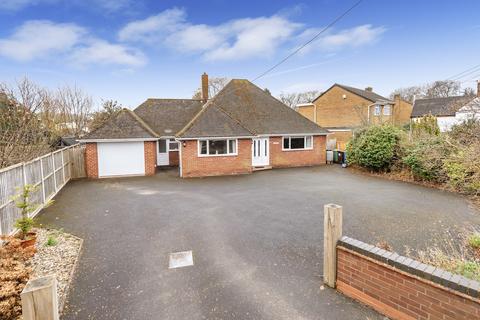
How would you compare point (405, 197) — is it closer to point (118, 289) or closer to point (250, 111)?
point (118, 289)

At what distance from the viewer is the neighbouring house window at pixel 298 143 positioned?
A: 59.7 feet

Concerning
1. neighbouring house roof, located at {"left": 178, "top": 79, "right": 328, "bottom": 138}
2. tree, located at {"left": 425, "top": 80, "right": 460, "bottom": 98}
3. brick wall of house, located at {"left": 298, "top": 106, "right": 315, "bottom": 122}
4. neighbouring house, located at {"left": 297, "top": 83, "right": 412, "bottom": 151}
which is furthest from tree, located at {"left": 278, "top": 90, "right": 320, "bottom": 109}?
neighbouring house roof, located at {"left": 178, "top": 79, "right": 328, "bottom": 138}

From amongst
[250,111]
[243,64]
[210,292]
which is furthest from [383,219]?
[243,64]

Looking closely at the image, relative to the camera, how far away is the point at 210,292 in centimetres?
409

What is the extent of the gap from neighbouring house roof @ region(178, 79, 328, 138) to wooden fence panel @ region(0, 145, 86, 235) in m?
5.96

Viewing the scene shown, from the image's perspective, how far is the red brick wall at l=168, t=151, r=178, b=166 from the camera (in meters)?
18.9

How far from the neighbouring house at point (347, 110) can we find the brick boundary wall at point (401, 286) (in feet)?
75.9

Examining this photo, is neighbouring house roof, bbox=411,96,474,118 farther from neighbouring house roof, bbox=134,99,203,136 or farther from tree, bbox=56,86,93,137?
tree, bbox=56,86,93,137

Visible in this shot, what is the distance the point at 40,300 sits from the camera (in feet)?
7.25

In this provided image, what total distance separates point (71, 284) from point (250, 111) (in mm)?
16062

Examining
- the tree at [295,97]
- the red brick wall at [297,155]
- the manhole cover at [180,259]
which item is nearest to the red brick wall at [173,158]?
the red brick wall at [297,155]

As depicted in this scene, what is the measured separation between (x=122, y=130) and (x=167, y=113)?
517 cm

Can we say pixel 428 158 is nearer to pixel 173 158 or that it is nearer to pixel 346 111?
pixel 173 158

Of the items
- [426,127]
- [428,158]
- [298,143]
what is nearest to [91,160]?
[298,143]
